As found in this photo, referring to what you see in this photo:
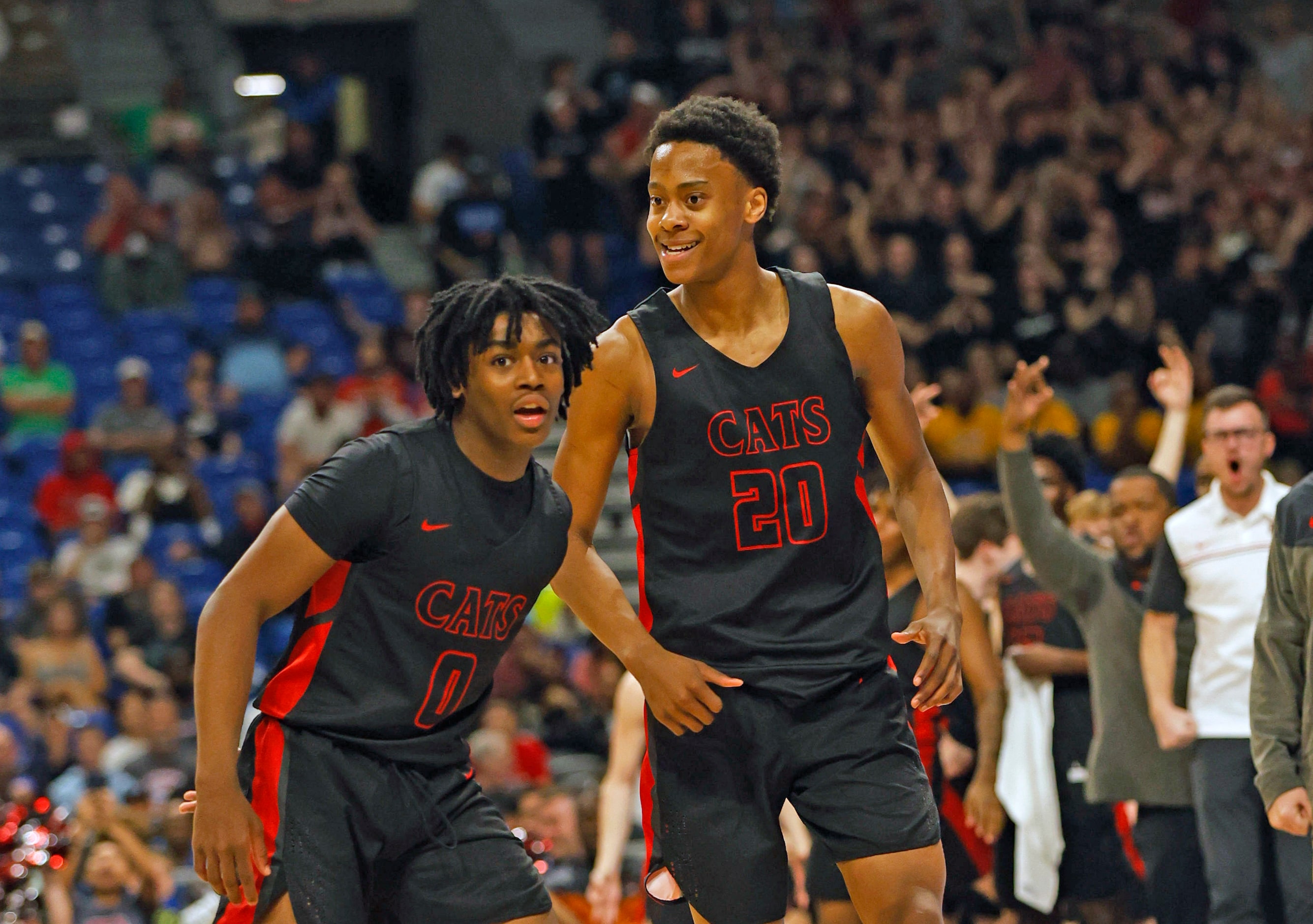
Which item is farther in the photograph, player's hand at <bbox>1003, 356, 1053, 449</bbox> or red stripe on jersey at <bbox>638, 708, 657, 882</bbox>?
player's hand at <bbox>1003, 356, 1053, 449</bbox>

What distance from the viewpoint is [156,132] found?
1424cm

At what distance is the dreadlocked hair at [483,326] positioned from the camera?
3732 mm

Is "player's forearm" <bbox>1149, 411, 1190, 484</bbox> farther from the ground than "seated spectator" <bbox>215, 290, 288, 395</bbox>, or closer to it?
farther from the ground

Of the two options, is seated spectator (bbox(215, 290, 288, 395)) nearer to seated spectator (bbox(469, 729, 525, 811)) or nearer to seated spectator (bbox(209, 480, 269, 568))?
seated spectator (bbox(209, 480, 269, 568))

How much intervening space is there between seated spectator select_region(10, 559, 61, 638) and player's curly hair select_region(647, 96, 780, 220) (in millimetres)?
7161

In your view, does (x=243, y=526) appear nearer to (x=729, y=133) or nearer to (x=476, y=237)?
(x=476, y=237)

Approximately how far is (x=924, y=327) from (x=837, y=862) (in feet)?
28.4

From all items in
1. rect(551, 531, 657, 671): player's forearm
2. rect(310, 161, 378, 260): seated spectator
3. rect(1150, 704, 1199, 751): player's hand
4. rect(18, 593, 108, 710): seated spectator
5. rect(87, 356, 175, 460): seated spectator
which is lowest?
rect(18, 593, 108, 710): seated spectator

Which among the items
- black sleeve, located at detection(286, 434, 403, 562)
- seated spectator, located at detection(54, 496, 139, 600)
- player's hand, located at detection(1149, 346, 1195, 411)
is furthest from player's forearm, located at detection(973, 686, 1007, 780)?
seated spectator, located at detection(54, 496, 139, 600)

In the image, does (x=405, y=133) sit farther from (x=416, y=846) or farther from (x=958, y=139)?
(x=416, y=846)

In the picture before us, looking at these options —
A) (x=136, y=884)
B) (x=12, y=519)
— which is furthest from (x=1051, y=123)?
(x=136, y=884)

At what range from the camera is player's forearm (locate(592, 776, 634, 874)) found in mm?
5852

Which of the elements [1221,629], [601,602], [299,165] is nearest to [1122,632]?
[1221,629]

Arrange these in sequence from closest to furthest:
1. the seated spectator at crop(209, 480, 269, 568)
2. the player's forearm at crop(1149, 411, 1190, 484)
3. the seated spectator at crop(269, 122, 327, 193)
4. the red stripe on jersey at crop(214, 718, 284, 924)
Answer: the red stripe on jersey at crop(214, 718, 284, 924), the player's forearm at crop(1149, 411, 1190, 484), the seated spectator at crop(209, 480, 269, 568), the seated spectator at crop(269, 122, 327, 193)
